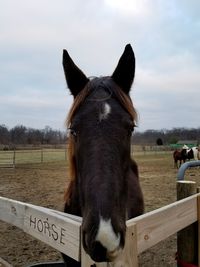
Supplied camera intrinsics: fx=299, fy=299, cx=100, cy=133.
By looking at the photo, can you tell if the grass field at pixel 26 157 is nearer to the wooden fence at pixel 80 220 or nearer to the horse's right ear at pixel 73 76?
the wooden fence at pixel 80 220

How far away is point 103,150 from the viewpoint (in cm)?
171

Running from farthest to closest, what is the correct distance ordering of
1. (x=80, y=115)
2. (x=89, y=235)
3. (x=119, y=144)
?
(x=80, y=115) < (x=119, y=144) < (x=89, y=235)

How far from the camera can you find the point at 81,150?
1.85 meters

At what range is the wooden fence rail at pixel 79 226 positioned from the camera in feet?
5.65

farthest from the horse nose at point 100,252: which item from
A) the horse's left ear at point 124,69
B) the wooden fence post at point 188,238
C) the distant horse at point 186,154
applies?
the distant horse at point 186,154

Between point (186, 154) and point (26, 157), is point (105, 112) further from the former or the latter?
point (26, 157)

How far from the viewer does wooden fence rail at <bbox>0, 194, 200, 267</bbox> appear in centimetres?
172

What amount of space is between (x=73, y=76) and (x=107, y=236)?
1330mm

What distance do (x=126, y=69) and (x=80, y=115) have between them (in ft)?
1.96

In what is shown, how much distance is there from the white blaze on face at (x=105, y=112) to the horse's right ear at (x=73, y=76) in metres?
0.46

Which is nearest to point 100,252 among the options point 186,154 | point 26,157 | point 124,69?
point 124,69

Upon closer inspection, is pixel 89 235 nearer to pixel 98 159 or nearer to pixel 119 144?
pixel 98 159

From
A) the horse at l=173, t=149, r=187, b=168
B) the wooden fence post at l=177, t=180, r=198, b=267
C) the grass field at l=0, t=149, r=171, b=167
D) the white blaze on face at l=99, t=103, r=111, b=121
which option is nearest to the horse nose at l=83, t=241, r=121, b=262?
the white blaze on face at l=99, t=103, r=111, b=121

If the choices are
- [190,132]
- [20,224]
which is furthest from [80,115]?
[190,132]
